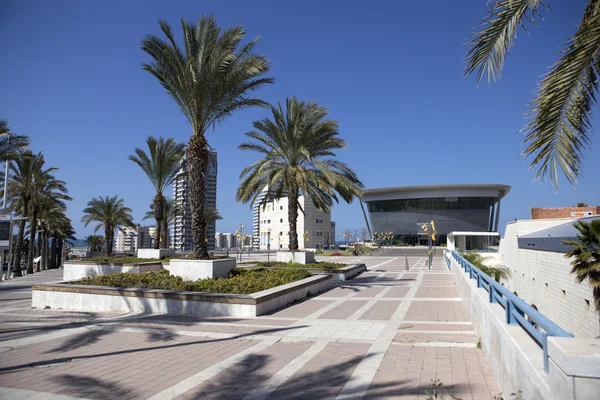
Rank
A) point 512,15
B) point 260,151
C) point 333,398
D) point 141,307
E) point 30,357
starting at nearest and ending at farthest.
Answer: point 333,398, point 512,15, point 30,357, point 141,307, point 260,151

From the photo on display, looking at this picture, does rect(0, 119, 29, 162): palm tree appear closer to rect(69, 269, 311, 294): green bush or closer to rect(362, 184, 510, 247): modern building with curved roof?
rect(69, 269, 311, 294): green bush

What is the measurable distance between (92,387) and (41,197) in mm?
36271

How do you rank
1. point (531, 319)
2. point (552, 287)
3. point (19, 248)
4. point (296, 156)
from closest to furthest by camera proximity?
point (531, 319) → point (552, 287) → point (296, 156) → point (19, 248)

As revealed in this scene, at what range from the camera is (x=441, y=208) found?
3342 inches

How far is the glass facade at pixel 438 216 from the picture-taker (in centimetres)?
8369

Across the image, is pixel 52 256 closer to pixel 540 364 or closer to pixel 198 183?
pixel 198 183

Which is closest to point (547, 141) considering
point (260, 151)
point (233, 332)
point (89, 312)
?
point (233, 332)

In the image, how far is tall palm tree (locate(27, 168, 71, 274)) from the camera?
32969 mm

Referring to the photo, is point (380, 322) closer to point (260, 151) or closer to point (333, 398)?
point (333, 398)

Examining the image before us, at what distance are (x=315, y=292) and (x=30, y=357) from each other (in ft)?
30.3

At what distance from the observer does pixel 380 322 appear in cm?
905

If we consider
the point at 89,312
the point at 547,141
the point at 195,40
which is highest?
the point at 195,40

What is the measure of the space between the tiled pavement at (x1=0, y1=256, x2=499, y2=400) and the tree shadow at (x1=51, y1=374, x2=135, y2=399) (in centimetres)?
1

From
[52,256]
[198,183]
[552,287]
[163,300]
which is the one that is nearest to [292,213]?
[198,183]
